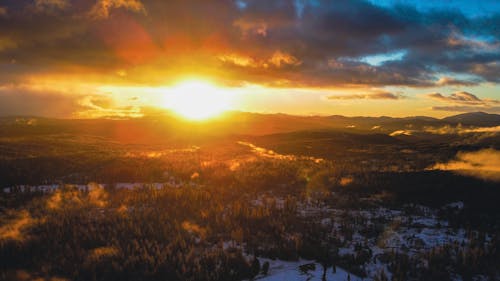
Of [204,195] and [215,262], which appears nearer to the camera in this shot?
[215,262]

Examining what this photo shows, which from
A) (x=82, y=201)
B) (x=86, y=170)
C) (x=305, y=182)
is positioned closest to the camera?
(x=82, y=201)

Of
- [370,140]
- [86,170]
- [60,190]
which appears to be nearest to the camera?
[60,190]

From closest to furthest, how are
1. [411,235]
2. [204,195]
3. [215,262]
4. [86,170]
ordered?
1. [215,262]
2. [411,235]
3. [204,195]
4. [86,170]

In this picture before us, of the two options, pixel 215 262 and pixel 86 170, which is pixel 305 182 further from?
pixel 86 170

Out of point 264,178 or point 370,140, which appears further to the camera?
point 370,140

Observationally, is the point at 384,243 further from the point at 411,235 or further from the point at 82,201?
the point at 82,201

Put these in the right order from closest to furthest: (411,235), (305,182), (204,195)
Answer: (411,235), (204,195), (305,182)

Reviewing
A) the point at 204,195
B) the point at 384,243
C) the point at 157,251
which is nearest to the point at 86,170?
the point at 204,195

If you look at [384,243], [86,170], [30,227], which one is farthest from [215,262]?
[86,170]

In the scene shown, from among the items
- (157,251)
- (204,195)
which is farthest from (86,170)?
(157,251)
